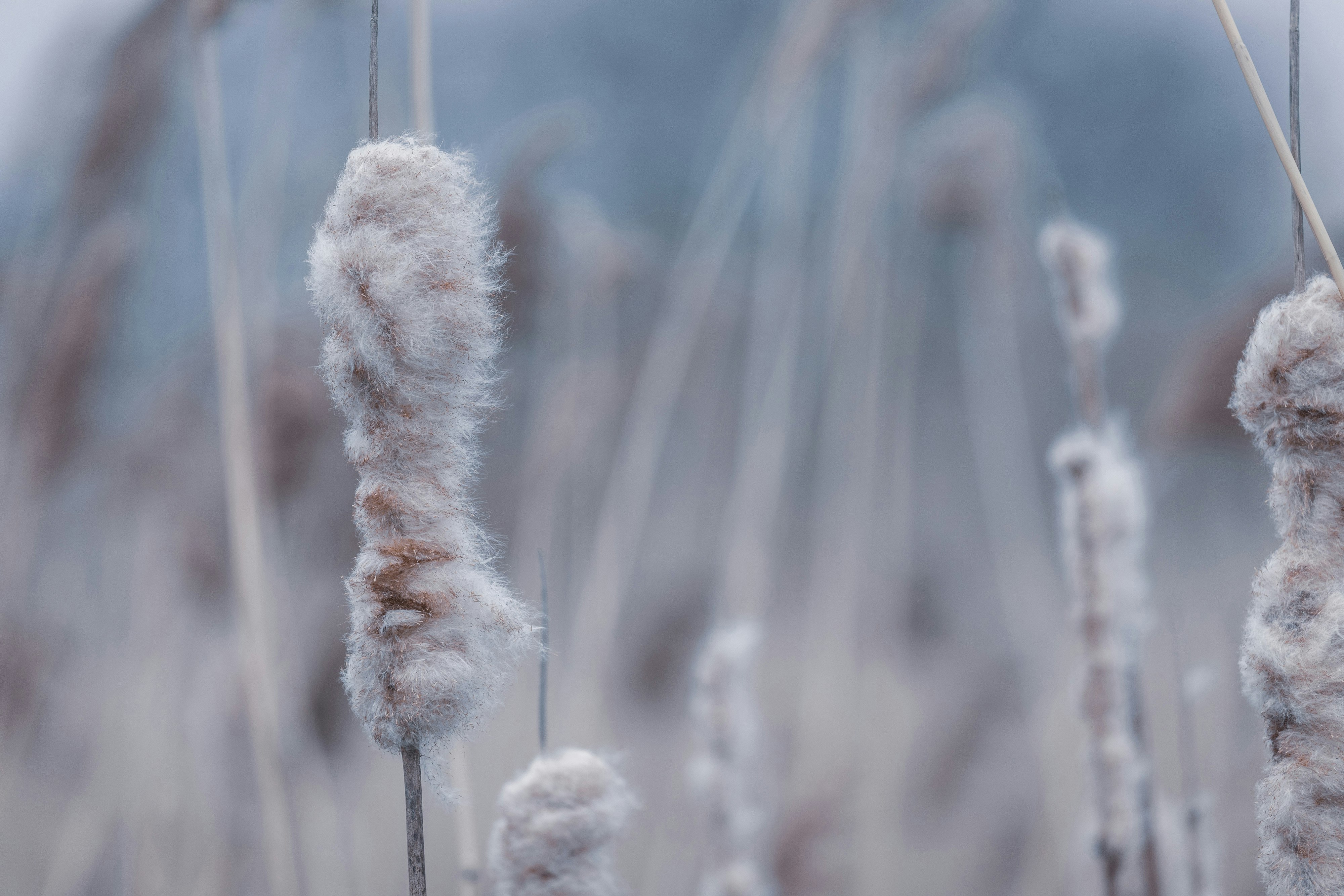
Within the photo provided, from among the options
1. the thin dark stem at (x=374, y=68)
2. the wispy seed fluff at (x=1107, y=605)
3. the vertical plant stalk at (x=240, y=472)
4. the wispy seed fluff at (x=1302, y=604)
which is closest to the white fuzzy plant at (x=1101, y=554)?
the wispy seed fluff at (x=1107, y=605)

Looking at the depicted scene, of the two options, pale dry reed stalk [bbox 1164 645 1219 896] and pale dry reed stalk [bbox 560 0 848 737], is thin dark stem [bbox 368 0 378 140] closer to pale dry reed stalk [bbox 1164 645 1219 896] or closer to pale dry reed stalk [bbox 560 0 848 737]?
pale dry reed stalk [bbox 560 0 848 737]

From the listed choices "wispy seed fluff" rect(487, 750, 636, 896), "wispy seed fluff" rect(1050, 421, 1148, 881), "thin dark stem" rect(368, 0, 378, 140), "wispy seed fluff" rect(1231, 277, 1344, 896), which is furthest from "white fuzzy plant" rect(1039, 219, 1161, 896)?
"thin dark stem" rect(368, 0, 378, 140)

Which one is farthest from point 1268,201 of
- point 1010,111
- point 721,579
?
point 721,579

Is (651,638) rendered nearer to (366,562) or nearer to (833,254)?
(833,254)

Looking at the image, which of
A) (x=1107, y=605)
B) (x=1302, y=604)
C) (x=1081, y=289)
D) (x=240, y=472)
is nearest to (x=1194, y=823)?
(x=1107, y=605)

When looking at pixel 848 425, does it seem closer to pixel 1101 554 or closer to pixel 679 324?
pixel 679 324

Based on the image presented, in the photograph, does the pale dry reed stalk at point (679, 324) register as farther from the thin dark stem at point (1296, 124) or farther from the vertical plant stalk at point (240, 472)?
the thin dark stem at point (1296, 124)
